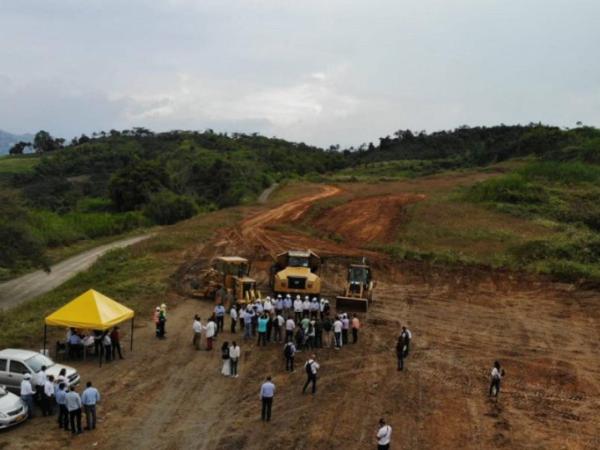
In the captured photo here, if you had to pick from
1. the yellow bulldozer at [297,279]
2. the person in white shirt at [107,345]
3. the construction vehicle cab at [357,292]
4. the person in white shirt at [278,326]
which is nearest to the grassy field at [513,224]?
the construction vehicle cab at [357,292]

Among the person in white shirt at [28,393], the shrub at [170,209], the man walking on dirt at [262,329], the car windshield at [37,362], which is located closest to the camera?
the person in white shirt at [28,393]

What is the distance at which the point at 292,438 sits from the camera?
53.3ft

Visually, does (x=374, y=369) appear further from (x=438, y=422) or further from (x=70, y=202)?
(x=70, y=202)

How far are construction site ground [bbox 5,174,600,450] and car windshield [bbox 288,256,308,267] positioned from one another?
419 centimetres

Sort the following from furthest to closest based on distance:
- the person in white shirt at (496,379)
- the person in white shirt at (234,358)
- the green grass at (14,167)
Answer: the green grass at (14,167), the person in white shirt at (234,358), the person in white shirt at (496,379)

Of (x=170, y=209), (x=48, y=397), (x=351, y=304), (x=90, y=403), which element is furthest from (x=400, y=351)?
(x=170, y=209)

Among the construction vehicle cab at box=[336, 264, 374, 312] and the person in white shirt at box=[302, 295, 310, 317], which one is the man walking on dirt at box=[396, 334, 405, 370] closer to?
the person in white shirt at box=[302, 295, 310, 317]

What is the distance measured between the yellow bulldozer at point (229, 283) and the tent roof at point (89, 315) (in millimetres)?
7800

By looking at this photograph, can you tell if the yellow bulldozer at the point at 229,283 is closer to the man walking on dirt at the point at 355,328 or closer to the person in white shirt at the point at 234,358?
the man walking on dirt at the point at 355,328

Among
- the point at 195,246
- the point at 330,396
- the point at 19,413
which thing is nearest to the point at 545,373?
the point at 330,396

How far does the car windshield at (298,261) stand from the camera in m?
30.2

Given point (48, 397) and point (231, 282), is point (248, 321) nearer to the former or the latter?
point (231, 282)

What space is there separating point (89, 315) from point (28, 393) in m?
4.32

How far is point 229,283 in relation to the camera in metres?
30.0
